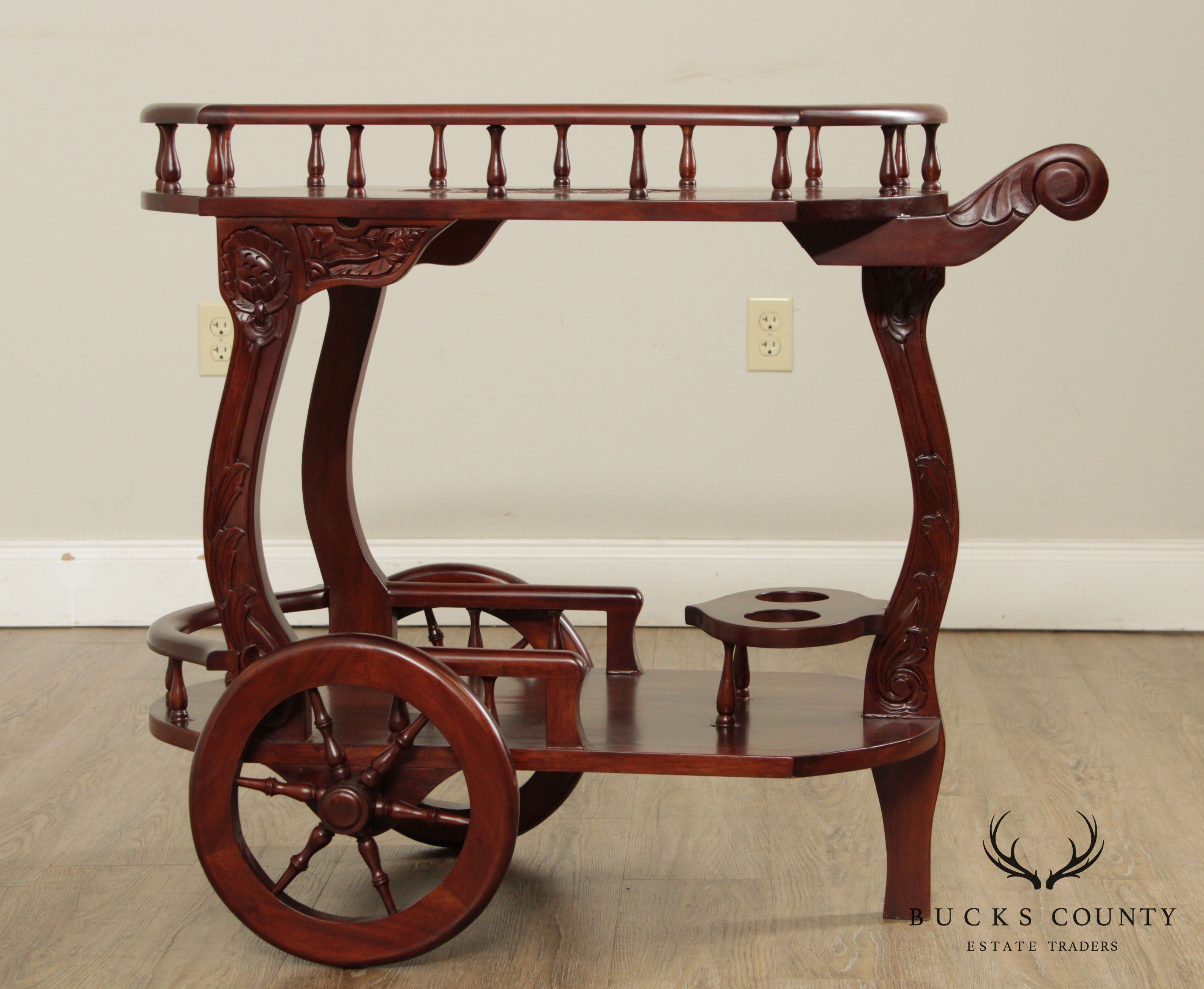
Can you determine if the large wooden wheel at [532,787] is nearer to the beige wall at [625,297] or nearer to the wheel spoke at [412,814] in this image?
the wheel spoke at [412,814]

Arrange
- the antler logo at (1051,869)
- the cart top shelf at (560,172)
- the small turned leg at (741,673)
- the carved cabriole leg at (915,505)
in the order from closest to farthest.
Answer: the cart top shelf at (560,172), the carved cabriole leg at (915,505), the small turned leg at (741,673), the antler logo at (1051,869)

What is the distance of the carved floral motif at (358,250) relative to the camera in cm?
138

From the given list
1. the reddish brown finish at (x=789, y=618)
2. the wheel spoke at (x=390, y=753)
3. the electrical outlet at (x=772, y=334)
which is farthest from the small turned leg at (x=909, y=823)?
the electrical outlet at (x=772, y=334)

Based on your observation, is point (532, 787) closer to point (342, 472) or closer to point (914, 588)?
point (342, 472)

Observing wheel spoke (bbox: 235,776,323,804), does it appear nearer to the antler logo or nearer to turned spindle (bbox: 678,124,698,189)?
turned spindle (bbox: 678,124,698,189)

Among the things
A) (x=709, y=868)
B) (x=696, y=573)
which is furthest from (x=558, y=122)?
(x=696, y=573)

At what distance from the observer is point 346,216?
138cm

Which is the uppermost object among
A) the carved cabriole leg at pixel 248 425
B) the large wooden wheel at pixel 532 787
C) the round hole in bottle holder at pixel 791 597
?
the carved cabriole leg at pixel 248 425

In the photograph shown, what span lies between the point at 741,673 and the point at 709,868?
0.30m

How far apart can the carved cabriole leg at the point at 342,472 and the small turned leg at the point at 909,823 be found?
65cm

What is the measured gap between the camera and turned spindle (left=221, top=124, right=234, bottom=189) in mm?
1415

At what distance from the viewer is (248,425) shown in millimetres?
1440

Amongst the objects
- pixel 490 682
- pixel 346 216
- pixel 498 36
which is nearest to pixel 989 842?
pixel 490 682

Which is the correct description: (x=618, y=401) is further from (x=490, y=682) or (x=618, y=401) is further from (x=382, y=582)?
(x=490, y=682)
